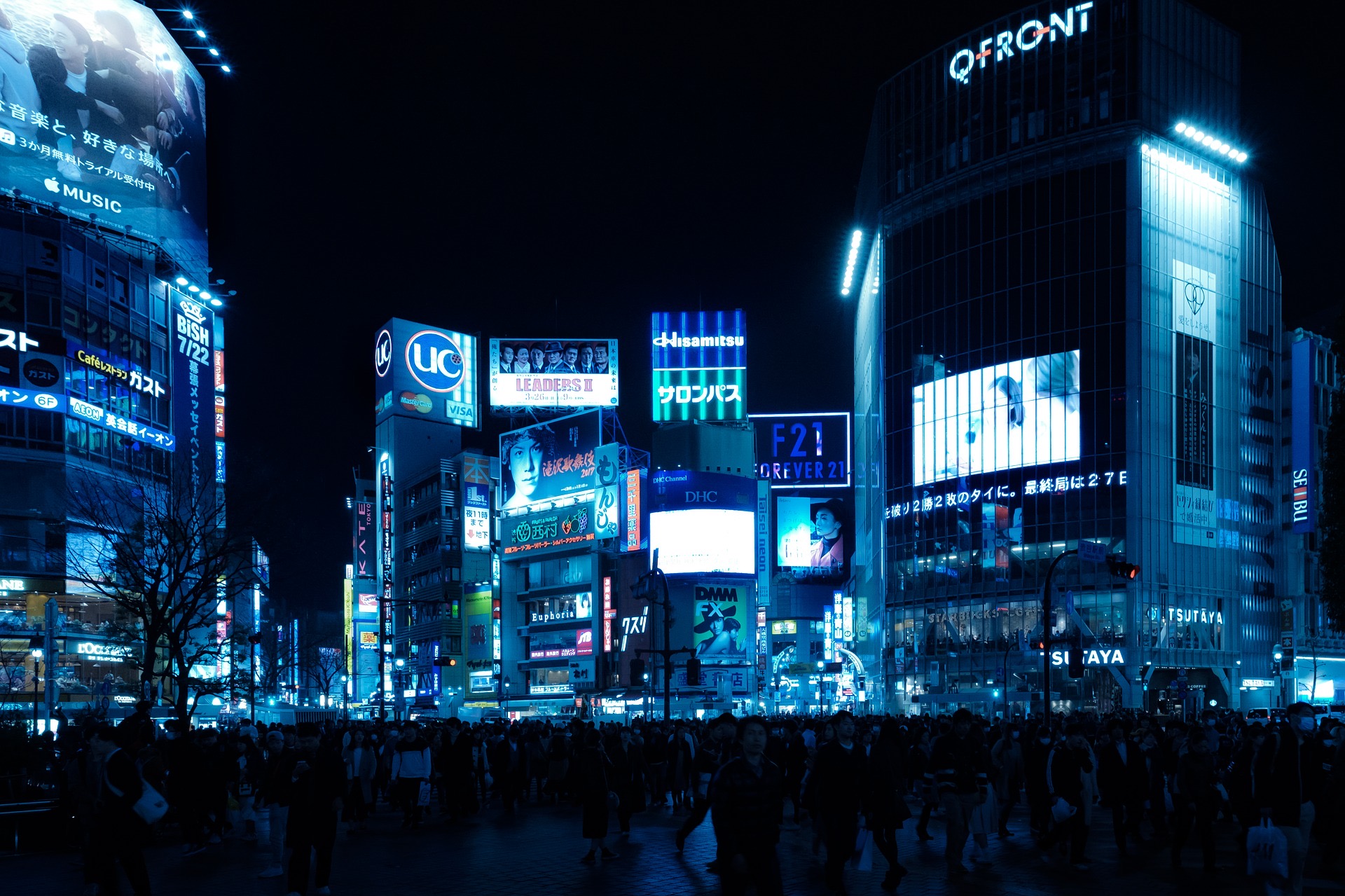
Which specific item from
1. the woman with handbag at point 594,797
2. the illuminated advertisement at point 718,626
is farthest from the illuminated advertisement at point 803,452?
the woman with handbag at point 594,797

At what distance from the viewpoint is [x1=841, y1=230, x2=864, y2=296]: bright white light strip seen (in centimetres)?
11156

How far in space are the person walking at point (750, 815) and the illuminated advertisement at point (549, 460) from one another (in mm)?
88901

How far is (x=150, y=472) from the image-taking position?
66.4 meters

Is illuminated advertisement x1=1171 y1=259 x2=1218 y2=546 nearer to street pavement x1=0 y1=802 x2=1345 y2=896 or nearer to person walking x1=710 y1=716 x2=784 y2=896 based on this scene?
street pavement x1=0 y1=802 x2=1345 y2=896

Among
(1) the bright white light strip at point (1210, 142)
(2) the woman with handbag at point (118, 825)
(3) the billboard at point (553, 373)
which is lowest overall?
(2) the woman with handbag at point (118, 825)

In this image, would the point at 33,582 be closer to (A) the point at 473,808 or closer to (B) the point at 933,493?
(A) the point at 473,808

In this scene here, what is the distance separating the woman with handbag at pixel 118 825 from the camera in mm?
11867

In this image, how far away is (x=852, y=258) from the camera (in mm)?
117500

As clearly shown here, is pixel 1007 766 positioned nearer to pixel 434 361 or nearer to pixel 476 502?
pixel 476 502

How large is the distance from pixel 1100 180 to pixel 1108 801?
234 feet

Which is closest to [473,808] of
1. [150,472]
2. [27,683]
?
[27,683]

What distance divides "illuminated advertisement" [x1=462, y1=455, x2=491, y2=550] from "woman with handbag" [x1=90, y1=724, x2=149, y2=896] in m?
98.3

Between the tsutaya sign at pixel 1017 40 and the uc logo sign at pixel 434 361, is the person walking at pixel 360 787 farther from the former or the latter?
the uc logo sign at pixel 434 361

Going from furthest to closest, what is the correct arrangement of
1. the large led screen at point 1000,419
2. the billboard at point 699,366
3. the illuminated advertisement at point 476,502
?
the illuminated advertisement at point 476,502, the billboard at point 699,366, the large led screen at point 1000,419
